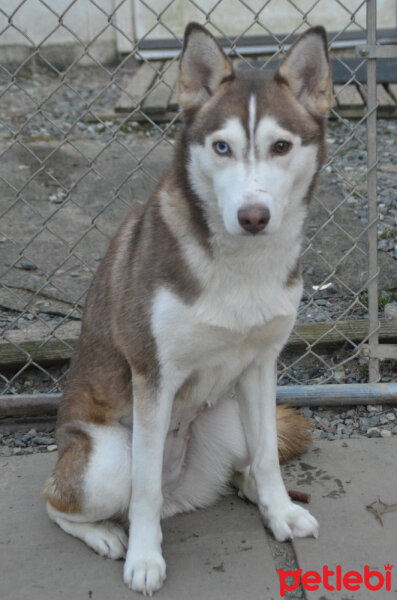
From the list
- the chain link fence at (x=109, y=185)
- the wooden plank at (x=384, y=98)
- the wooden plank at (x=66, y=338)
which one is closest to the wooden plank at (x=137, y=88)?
the chain link fence at (x=109, y=185)

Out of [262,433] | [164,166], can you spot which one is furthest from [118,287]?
[164,166]

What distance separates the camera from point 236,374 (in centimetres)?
235

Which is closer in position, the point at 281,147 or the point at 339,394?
the point at 281,147

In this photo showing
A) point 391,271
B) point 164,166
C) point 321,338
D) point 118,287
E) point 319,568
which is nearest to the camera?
point 319,568

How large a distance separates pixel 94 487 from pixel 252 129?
1.16 metres

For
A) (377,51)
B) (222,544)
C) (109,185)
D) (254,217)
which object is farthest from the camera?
(109,185)

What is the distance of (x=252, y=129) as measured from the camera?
6.58 ft

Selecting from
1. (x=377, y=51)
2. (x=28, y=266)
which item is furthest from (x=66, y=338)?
(x=377, y=51)

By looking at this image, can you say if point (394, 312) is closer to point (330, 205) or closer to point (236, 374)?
point (236, 374)

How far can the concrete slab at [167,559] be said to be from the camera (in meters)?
2.19

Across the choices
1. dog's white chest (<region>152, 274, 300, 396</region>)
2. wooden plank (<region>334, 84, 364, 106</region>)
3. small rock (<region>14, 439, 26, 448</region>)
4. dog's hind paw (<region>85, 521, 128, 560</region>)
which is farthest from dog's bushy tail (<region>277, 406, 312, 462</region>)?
wooden plank (<region>334, 84, 364, 106</region>)

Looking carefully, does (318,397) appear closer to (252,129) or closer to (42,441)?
(42,441)

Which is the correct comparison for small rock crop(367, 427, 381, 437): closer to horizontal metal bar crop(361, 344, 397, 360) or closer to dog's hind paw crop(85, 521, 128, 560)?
horizontal metal bar crop(361, 344, 397, 360)

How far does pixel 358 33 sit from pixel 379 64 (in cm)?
129
